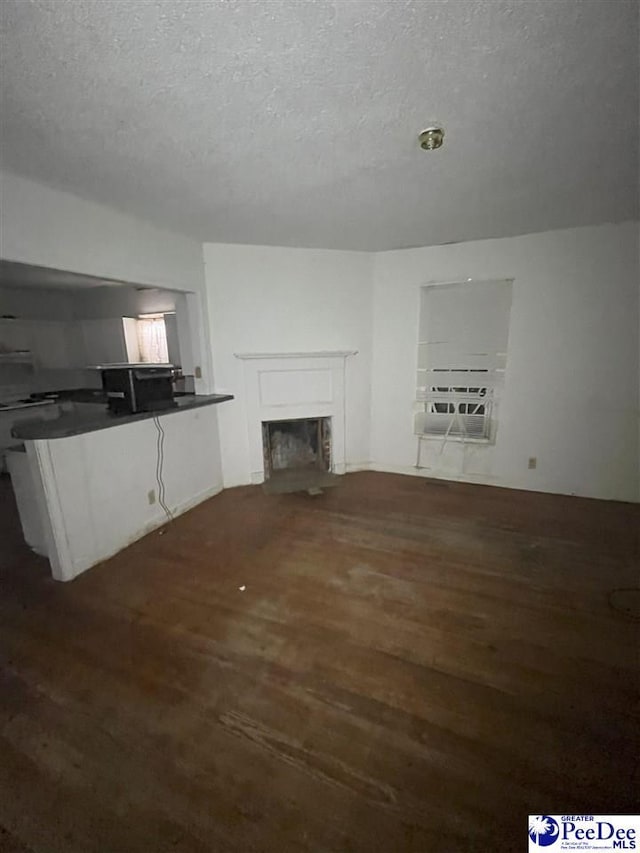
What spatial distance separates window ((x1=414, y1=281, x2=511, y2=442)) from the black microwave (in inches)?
104

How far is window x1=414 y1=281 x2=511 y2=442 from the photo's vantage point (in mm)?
3434

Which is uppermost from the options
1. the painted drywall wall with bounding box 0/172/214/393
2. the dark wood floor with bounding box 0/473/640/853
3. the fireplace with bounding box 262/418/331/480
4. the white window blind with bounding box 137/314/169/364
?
the painted drywall wall with bounding box 0/172/214/393

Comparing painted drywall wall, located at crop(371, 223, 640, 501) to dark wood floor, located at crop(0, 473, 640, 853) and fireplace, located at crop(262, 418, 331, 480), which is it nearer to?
dark wood floor, located at crop(0, 473, 640, 853)

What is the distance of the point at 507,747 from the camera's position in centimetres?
129

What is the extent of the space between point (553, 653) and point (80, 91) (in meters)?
3.11

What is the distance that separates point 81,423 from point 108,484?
1.57 feet

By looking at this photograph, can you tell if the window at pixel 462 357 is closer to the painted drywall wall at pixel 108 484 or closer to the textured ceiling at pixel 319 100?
the textured ceiling at pixel 319 100

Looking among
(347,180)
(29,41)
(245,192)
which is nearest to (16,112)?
(29,41)

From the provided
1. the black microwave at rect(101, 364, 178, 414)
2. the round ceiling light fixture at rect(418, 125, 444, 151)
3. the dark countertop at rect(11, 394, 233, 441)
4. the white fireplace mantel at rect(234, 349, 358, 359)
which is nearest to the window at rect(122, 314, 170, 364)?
the white fireplace mantel at rect(234, 349, 358, 359)

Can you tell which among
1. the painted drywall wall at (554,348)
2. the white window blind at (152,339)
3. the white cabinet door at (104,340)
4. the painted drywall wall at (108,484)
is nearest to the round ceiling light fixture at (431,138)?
the painted drywall wall at (554,348)

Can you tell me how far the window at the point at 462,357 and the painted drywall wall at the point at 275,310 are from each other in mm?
699

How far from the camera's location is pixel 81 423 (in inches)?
93.0

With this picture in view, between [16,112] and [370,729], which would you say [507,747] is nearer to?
[370,729]

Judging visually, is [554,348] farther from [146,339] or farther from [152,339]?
[146,339]
